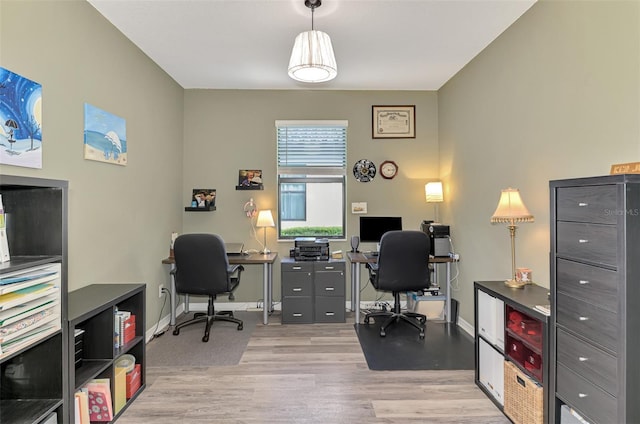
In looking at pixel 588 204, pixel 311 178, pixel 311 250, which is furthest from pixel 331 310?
pixel 588 204

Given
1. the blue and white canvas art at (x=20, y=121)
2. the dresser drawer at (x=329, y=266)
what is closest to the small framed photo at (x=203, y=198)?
the dresser drawer at (x=329, y=266)

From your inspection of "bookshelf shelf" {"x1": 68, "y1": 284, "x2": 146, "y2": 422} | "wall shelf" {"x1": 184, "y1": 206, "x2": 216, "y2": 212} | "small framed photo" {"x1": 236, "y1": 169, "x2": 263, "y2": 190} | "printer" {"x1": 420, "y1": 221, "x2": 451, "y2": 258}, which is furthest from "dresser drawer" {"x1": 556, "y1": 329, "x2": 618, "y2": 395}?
"wall shelf" {"x1": 184, "y1": 206, "x2": 216, "y2": 212}

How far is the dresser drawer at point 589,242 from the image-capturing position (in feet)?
4.78

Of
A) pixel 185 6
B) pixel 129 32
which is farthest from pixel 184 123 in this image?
pixel 185 6

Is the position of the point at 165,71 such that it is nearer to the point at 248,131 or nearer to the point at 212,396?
the point at 248,131

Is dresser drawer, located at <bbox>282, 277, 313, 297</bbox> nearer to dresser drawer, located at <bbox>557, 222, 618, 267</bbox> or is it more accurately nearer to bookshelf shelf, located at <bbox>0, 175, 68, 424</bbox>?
bookshelf shelf, located at <bbox>0, 175, 68, 424</bbox>

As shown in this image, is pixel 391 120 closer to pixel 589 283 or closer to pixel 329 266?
pixel 329 266

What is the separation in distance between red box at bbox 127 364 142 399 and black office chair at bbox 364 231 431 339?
2153 millimetres

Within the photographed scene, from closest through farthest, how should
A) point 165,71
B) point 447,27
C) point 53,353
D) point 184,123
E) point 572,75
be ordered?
point 53,353
point 572,75
point 447,27
point 165,71
point 184,123

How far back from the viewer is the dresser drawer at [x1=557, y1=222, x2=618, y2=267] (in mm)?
1457

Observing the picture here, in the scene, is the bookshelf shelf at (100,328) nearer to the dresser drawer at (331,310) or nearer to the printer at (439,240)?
the dresser drawer at (331,310)

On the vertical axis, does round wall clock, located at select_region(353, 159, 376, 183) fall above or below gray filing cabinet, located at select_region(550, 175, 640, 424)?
above

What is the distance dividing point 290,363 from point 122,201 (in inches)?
78.7

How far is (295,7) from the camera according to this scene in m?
2.55
